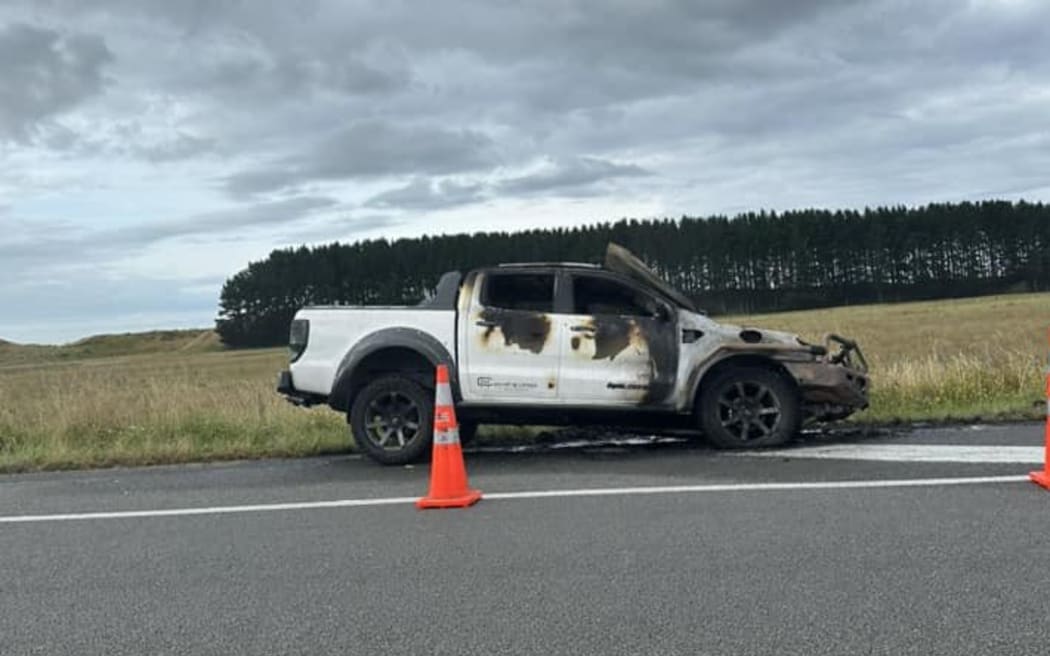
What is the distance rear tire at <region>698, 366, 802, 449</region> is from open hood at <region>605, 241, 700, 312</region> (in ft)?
2.52

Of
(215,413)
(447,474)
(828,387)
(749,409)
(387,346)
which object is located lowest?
(447,474)

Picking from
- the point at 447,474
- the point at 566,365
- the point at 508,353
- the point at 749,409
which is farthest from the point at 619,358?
the point at 447,474

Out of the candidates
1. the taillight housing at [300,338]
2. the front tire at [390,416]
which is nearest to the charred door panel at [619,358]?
the front tire at [390,416]

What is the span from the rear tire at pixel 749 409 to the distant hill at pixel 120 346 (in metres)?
81.2

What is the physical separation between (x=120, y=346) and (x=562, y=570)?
357ft

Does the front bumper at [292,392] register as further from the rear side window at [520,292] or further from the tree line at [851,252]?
the tree line at [851,252]

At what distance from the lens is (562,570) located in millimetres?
5000

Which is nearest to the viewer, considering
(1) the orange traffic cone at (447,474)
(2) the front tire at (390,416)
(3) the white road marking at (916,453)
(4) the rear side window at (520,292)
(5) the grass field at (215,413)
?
(1) the orange traffic cone at (447,474)

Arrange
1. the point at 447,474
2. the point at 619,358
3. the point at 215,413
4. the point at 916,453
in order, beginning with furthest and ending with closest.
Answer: the point at 215,413 < the point at 619,358 < the point at 916,453 < the point at 447,474

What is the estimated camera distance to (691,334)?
8.89 meters

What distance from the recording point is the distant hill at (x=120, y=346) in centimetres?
9094

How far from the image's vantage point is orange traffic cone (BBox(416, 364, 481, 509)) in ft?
22.1

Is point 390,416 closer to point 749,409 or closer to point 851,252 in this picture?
point 749,409

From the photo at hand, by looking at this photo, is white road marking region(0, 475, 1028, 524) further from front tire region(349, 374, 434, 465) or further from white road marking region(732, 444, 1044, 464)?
front tire region(349, 374, 434, 465)
